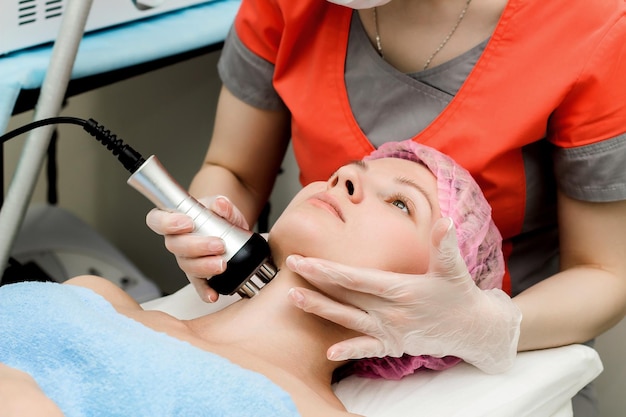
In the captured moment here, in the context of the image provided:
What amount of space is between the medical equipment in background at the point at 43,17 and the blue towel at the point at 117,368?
0.53 m

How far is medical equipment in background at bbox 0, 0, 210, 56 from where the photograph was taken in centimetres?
127

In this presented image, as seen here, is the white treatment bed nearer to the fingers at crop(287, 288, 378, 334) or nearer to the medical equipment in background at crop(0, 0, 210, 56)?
the fingers at crop(287, 288, 378, 334)

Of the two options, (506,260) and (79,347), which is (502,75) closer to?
(506,260)

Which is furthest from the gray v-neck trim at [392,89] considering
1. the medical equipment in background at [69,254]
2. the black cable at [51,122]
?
the medical equipment in background at [69,254]

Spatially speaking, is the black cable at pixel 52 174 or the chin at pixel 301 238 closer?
the chin at pixel 301 238

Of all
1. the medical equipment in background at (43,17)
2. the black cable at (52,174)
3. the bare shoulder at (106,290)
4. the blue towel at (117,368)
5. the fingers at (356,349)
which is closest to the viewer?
the blue towel at (117,368)

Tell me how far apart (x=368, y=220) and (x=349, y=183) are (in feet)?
0.23

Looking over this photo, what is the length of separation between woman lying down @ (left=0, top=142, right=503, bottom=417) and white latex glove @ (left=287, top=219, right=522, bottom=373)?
0.04 meters

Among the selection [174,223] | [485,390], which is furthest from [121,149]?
[485,390]

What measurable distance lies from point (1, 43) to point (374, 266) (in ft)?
2.41

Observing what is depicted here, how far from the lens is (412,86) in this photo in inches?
46.3

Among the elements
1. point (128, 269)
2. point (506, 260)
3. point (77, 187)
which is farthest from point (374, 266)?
point (77, 187)

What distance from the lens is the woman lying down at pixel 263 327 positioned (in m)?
0.84

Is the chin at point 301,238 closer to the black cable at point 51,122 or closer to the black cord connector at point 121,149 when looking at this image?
the black cord connector at point 121,149
